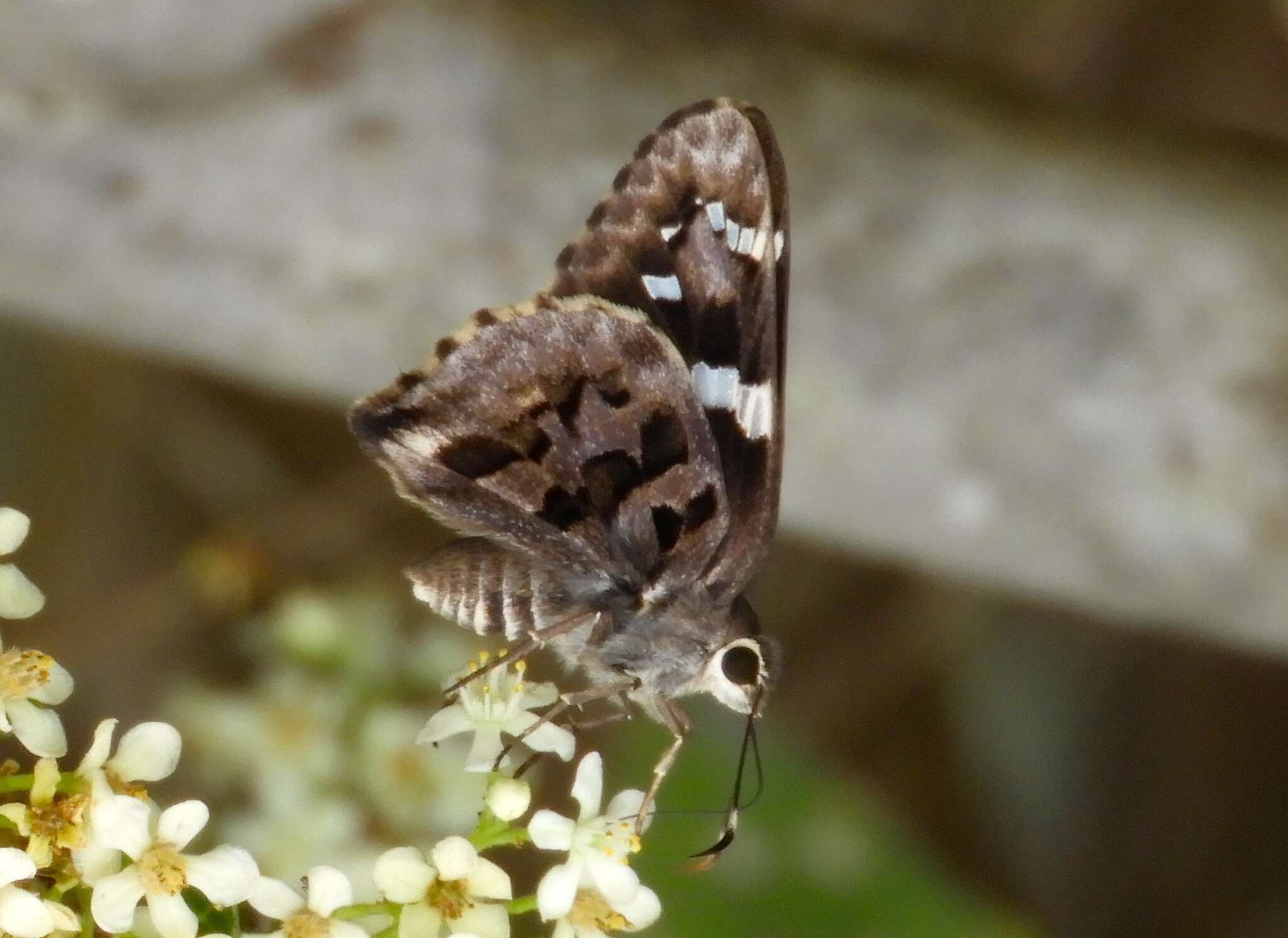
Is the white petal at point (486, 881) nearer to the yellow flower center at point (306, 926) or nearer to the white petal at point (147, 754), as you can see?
the yellow flower center at point (306, 926)

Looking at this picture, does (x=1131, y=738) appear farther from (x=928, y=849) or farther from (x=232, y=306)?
(x=232, y=306)

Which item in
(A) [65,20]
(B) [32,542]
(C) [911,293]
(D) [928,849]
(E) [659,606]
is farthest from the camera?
(D) [928,849]

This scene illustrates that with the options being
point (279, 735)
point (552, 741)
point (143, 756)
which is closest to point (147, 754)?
point (143, 756)

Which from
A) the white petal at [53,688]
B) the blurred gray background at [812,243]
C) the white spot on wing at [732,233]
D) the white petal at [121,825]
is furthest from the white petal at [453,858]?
the blurred gray background at [812,243]

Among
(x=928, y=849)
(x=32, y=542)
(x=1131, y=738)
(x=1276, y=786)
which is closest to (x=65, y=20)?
(x=32, y=542)

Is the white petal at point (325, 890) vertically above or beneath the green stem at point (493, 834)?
above

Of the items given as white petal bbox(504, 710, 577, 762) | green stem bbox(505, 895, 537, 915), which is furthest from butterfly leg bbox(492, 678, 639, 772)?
green stem bbox(505, 895, 537, 915)
